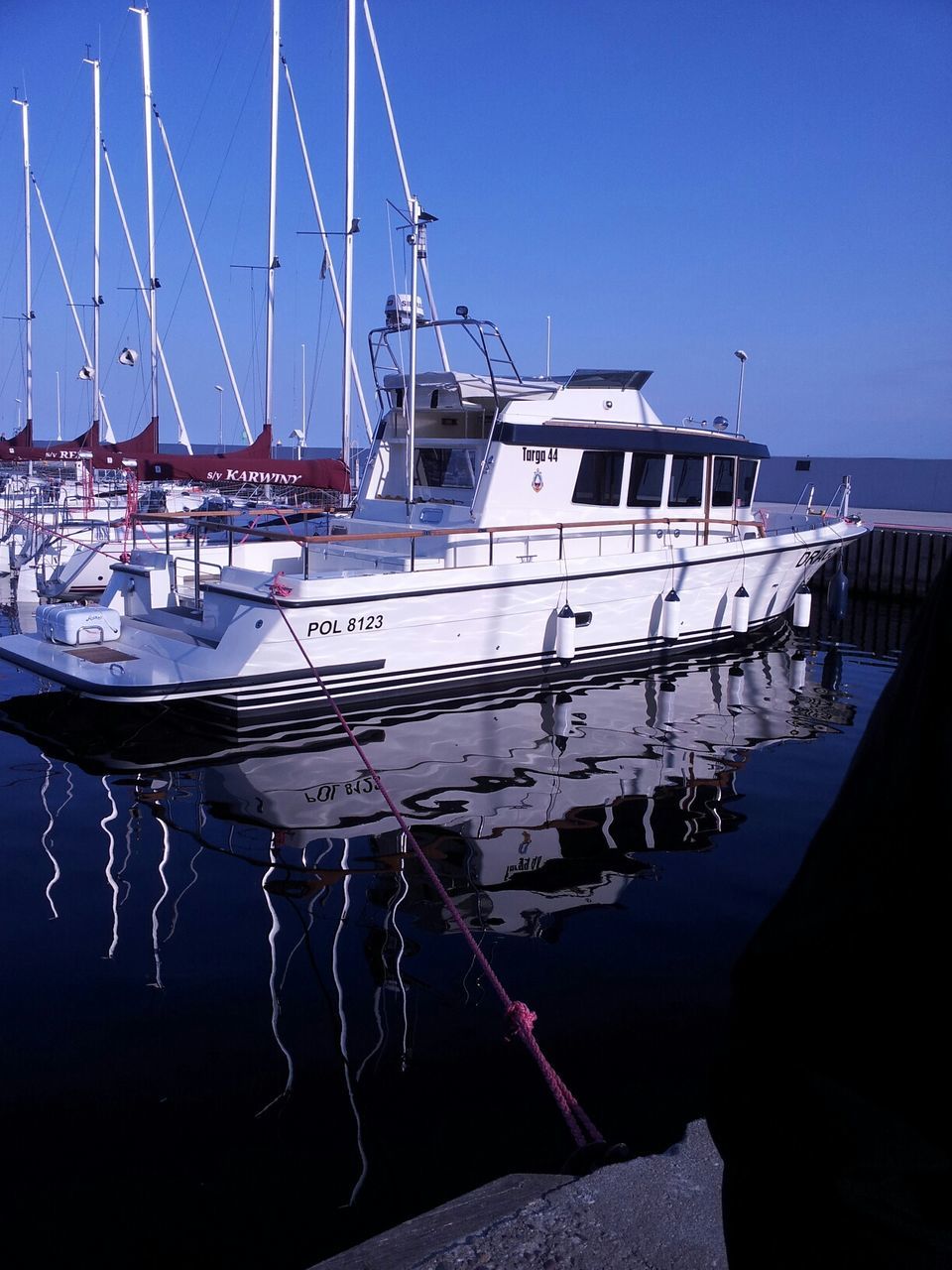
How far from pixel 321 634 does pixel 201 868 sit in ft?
11.6

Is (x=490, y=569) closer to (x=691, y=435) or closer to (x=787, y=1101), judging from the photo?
(x=691, y=435)

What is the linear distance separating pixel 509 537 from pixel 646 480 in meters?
2.13

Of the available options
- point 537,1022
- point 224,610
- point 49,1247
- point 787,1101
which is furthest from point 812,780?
point 787,1101

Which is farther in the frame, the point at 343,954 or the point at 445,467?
the point at 445,467

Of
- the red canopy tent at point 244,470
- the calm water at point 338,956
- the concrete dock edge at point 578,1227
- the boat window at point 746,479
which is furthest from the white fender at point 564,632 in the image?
the concrete dock edge at point 578,1227

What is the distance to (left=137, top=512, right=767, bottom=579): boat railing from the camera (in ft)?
32.1

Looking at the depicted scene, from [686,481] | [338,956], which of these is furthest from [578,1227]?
[686,481]

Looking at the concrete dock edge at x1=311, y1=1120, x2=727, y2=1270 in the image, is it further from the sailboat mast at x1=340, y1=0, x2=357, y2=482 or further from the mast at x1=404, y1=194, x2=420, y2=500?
the sailboat mast at x1=340, y1=0, x2=357, y2=482

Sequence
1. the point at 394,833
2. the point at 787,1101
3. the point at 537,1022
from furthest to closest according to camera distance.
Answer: the point at 394,833
the point at 537,1022
the point at 787,1101

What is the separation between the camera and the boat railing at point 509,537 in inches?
385

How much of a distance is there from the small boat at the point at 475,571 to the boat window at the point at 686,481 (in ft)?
0.08

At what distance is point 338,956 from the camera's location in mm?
4426

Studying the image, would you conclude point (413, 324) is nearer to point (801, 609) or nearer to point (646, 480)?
point (646, 480)

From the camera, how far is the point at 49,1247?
272cm
